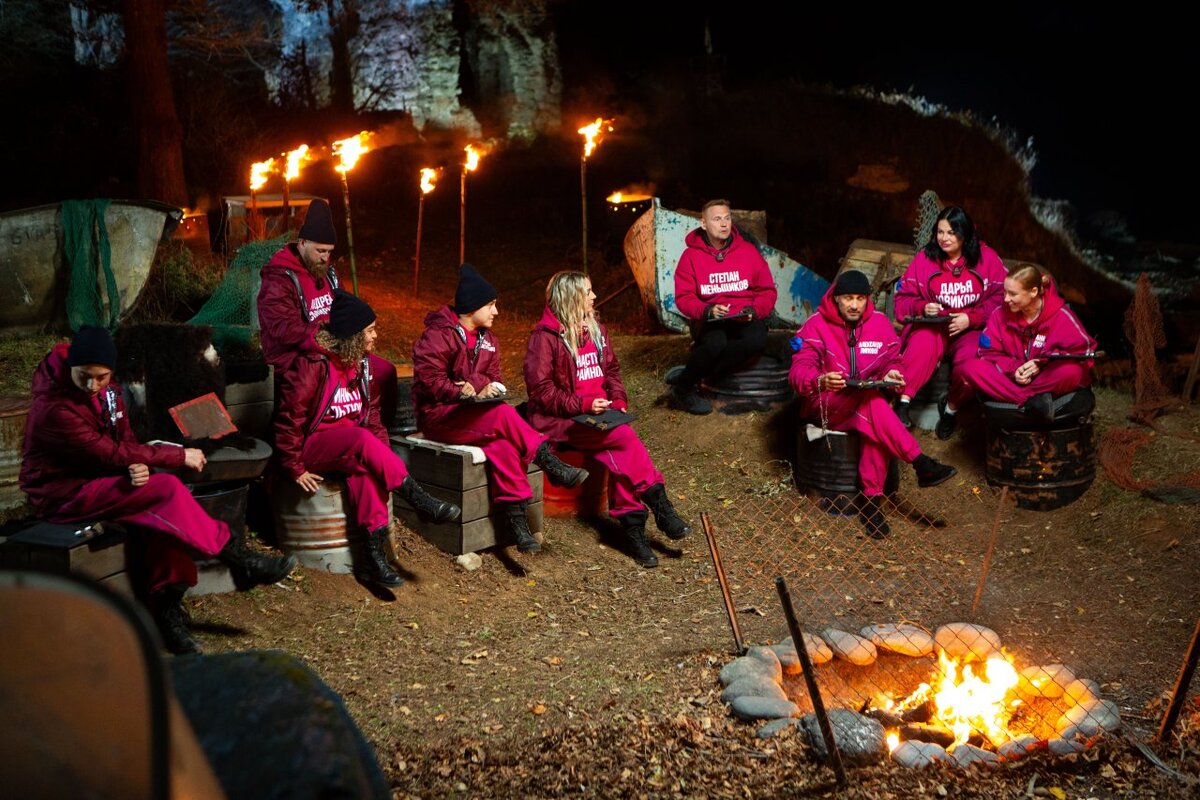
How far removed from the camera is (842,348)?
7.68m

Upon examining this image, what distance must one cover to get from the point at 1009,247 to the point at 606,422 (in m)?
14.8

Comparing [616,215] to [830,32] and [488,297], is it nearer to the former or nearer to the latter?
[488,297]

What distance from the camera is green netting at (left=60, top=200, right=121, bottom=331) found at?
28.5 feet

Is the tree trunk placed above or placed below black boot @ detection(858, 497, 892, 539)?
above

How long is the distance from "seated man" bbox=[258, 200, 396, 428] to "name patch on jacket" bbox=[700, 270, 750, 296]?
3.30 m

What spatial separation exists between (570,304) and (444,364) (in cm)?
103

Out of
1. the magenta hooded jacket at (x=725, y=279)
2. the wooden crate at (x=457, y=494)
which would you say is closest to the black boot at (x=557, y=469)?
the wooden crate at (x=457, y=494)

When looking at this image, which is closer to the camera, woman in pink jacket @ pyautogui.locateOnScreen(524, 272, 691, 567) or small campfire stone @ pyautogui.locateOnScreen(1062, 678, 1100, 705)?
small campfire stone @ pyautogui.locateOnScreen(1062, 678, 1100, 705)

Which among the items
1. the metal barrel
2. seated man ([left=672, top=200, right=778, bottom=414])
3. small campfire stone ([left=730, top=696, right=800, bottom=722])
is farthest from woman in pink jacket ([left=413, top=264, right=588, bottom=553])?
the metal barrel

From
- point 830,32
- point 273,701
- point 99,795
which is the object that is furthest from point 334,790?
point 830,32

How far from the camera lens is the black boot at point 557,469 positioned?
→ 22.2 ft

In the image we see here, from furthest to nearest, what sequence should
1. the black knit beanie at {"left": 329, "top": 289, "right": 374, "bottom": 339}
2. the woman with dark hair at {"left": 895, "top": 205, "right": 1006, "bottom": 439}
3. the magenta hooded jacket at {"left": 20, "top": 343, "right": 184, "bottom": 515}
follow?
the woman with dark hair at {"left": 895, "top": 205, "right": 1006, "bottom": 439}, the black knit beanie at {"left": 329, "top": 289, "right": 374, "bottom": 339}, the magenta hooded jacket at {"left": 20, "top": 343, "right": 184, "bottom": 515}

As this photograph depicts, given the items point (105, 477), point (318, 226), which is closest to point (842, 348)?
point (318, 226)

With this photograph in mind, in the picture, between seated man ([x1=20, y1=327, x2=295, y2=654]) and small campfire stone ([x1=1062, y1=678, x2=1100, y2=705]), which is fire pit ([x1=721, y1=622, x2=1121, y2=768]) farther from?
seated man ([x1=20, y1=327, x2=295, y2=654])
